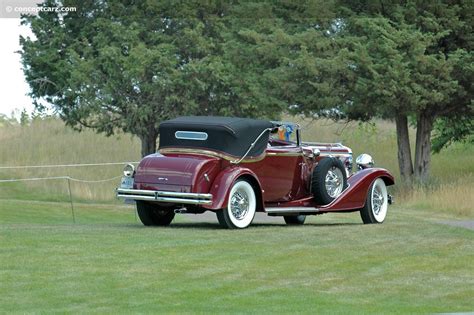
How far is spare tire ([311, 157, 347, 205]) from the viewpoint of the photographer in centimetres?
2014

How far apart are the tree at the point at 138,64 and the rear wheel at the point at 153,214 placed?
22.2 m

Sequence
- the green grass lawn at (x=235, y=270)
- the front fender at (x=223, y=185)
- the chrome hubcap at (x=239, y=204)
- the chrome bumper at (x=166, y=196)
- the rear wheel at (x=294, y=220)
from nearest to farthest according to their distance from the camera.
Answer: the green grass lawn at (x=235, y=270)
the chrome bumper at (x=166, y=196)
the front fender at (x=223, y=185)
the chrome hubcap at (x=239, y=204)
the rear wheel at (x=294, y=220)

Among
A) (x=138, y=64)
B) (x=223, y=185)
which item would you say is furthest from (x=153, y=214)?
(x=138, y=64)

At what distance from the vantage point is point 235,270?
13719 millimetres

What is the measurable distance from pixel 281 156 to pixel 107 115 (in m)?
27.2

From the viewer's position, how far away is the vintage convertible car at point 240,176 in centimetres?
1841

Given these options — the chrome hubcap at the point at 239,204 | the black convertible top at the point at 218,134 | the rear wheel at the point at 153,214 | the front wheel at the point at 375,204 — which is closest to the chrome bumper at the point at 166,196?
the rear wheel at the point at 153,214

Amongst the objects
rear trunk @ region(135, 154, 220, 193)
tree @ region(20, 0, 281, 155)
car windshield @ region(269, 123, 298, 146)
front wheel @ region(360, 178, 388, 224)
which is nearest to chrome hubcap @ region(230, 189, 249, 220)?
rear trunk @ region(135, 154, 220, 193)

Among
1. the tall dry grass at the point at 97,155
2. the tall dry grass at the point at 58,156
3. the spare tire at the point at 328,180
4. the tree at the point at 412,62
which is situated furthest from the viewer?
the tall dry grass at the point at 58,156

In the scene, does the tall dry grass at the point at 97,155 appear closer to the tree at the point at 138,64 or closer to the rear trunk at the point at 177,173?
the tree at the point at 138,64

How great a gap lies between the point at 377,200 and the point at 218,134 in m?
3.85

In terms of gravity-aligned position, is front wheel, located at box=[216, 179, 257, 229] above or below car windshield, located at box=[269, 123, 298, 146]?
below

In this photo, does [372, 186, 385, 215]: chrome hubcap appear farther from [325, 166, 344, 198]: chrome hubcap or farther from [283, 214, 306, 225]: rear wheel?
[283, 214, 306, 225]: rear wheel

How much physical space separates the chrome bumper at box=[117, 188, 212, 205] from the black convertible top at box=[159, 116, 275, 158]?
3.61ft
